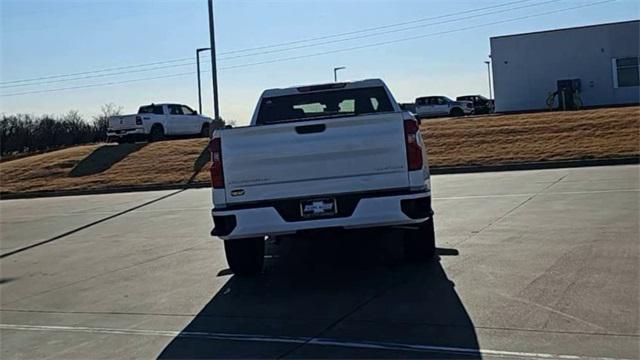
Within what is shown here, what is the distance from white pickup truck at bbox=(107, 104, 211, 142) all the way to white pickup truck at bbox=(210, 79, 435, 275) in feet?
84.2

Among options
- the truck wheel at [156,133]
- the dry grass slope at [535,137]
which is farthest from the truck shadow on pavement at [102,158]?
the dry grass slope at [535,137]

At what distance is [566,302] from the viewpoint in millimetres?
5941

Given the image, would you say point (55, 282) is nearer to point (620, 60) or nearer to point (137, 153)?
point (137, 153)

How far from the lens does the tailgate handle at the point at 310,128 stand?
702 cm

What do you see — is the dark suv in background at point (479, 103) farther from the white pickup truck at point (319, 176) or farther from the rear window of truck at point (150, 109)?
the white pickup truck at point (319, 176)

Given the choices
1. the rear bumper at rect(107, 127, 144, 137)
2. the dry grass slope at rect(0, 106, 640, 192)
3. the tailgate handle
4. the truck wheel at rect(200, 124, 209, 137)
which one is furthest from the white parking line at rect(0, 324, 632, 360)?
the truck wheel at rect(200, 124, 209, 137)

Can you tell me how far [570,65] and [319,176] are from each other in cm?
3547

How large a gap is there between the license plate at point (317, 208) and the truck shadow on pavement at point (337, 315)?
2.49 ft

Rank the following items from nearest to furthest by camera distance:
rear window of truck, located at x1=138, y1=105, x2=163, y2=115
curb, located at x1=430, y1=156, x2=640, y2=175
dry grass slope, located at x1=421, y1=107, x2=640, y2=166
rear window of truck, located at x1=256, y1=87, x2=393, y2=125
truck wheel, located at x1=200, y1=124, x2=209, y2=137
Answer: rear window of truck, located at x1=256, y1=87, x2=393, y2=125
curb, located at x1=430, y1=156, x2=640, y2=175
dry grass slope, located at x1=421, y1=107, x2=640, y2=166
rear window of truck, located at x1=138, y1=105, x2=163, y2=115
truck wheel, located at x1=200, y1=124, x2=209, y2=137

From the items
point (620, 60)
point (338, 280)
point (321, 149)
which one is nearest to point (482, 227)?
point (338, 280)

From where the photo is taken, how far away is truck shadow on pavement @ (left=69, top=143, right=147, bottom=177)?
28467 mm

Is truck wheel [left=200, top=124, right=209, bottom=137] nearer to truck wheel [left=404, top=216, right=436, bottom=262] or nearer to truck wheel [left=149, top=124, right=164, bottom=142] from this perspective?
truck wheel [left=149, top=124, right=164, bottom=142]

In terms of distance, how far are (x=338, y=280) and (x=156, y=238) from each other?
5366 millimetres

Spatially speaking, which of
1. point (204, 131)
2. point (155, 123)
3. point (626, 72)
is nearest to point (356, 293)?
point (155, 123)
